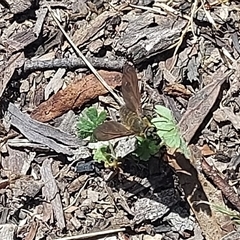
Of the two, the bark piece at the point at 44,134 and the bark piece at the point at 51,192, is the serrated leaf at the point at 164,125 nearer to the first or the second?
the bark piece at the point at 44,134

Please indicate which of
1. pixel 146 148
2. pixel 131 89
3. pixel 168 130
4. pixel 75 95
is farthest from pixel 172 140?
pixel 75 95

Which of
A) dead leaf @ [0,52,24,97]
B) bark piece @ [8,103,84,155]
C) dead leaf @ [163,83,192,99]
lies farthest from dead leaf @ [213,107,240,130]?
dead leaf @ [0,52,24,97]

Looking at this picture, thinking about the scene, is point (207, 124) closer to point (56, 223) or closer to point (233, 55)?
Answer: point (233, 55)

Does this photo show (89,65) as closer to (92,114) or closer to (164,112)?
(92,114)

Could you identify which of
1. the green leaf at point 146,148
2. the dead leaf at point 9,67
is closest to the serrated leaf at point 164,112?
the green leaf at point 146,148

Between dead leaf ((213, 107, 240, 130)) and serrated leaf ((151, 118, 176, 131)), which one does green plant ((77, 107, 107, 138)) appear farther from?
dead leaf ((213, 107, 240, 130))

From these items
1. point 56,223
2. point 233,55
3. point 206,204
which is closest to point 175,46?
point 233,55
